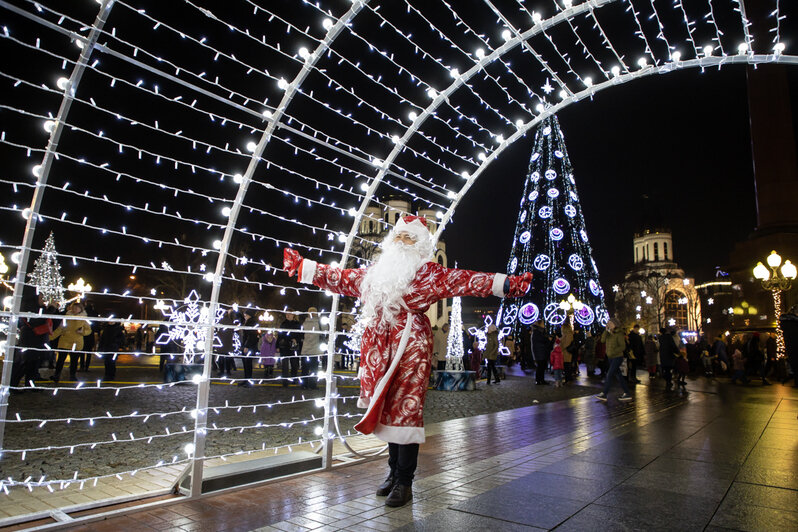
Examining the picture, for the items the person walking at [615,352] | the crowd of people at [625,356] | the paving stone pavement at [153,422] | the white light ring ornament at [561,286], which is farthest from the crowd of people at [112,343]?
the white light ring ornament at [561,286]

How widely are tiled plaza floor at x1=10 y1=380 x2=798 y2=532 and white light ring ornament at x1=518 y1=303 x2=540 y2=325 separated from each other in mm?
18566

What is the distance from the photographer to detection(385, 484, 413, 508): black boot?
11.4ft

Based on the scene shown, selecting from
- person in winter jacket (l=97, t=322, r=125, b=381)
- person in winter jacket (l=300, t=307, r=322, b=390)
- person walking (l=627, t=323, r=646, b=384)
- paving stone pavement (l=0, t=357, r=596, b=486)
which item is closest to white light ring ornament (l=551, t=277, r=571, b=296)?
person walking (l=627, t=323, r=646, b=384)

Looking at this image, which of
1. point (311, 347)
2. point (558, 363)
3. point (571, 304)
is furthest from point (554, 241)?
point (311, 347)

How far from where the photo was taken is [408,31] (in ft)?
16.0

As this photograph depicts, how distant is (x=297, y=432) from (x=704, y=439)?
4.89 m

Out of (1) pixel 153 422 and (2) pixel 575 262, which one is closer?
(1) pixel 153 422

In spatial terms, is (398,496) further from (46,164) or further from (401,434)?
(46,164)

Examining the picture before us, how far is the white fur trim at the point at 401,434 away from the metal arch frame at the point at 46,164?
236cm

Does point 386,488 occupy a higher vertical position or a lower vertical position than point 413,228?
lower

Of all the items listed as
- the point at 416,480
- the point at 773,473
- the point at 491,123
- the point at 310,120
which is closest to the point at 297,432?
the point at 416,480

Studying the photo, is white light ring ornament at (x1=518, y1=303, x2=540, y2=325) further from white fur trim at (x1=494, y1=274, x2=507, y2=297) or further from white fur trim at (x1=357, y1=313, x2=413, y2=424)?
white fur trim at (x1=357, y1=313, x2=413, y2=424)

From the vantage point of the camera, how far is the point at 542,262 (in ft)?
81.3

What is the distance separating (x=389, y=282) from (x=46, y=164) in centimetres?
234
